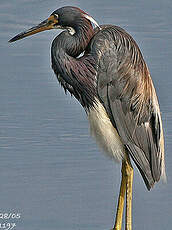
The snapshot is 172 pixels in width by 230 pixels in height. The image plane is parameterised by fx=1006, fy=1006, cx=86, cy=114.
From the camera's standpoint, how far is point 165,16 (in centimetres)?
1162

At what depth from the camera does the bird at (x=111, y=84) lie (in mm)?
7320

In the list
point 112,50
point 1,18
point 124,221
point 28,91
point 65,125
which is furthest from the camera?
point 1,18

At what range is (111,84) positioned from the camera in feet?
24.2

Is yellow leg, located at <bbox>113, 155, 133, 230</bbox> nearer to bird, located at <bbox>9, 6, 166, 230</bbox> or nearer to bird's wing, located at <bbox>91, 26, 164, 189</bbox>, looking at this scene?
bird, located at <bbox>9, 6, 166, 230</bbox>

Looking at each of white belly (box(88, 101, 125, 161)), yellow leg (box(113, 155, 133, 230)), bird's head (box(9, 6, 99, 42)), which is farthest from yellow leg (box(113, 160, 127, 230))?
bird's head (box(9, 6, 99, 42))

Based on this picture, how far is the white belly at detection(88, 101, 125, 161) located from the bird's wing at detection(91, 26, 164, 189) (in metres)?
0.05

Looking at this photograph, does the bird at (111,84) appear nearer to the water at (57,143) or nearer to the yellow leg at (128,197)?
the yellow leg at (128,197)

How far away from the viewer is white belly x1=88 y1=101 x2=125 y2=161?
7406 mm

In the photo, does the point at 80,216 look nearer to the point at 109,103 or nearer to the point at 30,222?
the point at 30,222

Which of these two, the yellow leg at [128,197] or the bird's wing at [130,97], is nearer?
the bird's wing at [130,97]

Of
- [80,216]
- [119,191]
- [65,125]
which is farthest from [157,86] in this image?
[80,216]

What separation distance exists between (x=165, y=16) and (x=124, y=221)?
13.9ft

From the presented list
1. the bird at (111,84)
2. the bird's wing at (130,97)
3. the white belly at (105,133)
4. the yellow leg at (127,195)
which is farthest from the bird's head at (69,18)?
the yellow leg at (127,195)

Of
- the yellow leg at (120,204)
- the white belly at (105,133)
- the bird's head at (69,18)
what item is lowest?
the yellow leg at (120,204)
